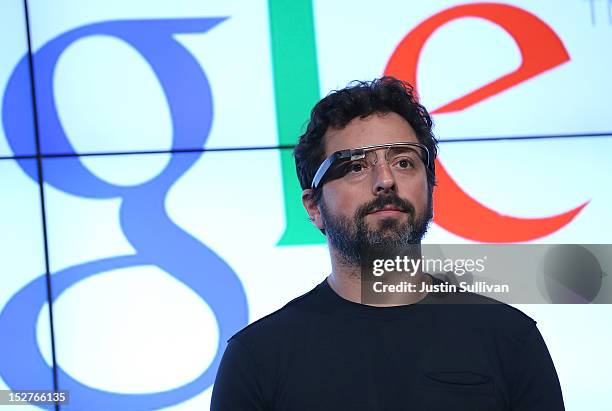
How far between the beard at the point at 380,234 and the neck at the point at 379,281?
1 cm

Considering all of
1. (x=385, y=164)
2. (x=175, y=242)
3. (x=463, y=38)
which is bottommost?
(x=175, y=242)

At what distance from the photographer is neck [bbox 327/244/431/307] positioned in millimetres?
1391

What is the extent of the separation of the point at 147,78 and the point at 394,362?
1515 millimetres

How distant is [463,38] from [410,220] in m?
1.24

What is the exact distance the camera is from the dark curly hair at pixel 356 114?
60.4 inches

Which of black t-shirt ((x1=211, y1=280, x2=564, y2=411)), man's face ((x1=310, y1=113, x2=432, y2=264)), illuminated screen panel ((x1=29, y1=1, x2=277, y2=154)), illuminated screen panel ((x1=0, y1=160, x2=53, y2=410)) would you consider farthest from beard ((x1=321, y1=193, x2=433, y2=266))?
illuminated screen panel ((x1=0, y1=160, x2=53, y2=410))

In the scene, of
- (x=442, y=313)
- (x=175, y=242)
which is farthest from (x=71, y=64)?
(x=442, y=313)

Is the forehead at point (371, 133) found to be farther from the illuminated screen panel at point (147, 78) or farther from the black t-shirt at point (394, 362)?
the illuminated screen panel at point (147, 78)

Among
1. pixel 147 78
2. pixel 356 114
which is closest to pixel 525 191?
pixel 356 114

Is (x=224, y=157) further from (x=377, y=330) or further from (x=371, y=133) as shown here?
(x=377, y=330)

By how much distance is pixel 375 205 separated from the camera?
4.52 ft

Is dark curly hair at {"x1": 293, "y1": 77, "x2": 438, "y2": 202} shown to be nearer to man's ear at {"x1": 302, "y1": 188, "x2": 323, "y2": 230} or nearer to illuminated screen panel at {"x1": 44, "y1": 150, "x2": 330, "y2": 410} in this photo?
man's ear at {"x1": 302, "y1": 188, "x2": 323, "y2": 230}

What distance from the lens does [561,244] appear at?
7.30 feet

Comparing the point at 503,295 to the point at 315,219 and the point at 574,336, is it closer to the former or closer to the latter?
the point at 574,336
